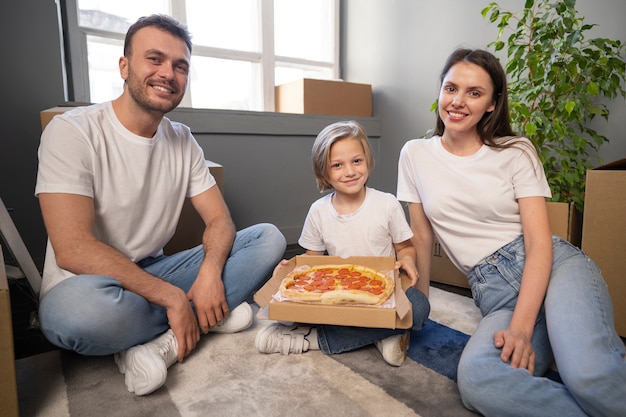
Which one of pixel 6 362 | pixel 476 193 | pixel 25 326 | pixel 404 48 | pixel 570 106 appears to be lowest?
pixel 25 326

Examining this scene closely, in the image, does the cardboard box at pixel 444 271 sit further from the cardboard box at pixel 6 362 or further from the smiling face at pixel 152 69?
the cardboard box at pixel 6 362

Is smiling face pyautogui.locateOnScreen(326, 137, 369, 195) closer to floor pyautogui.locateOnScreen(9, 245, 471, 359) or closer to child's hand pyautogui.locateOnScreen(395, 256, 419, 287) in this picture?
child's hand pyautogui.locateOnScreen(395, 256, 419, 287)

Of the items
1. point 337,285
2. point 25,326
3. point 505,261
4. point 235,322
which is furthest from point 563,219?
point 25,326

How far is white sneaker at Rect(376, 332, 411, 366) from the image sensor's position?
125 centimetres

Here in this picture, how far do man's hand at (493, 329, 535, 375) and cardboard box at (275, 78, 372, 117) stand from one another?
2386mm

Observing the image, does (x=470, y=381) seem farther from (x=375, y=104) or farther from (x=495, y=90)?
(x=375, y=104)

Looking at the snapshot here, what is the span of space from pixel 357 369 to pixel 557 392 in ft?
1.71

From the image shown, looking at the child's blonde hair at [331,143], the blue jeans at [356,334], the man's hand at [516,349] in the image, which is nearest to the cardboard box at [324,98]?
the child's blonde hair at [331,143]

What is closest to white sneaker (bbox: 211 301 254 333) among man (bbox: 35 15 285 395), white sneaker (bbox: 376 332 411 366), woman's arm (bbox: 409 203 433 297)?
man (bbox: 35 15 285 395)

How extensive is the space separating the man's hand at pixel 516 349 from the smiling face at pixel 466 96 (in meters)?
0.61

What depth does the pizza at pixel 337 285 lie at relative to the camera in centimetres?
112

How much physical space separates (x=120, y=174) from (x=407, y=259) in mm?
955

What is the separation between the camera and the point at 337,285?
1.20 metres

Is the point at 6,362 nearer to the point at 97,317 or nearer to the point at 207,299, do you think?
the point at 97,317
